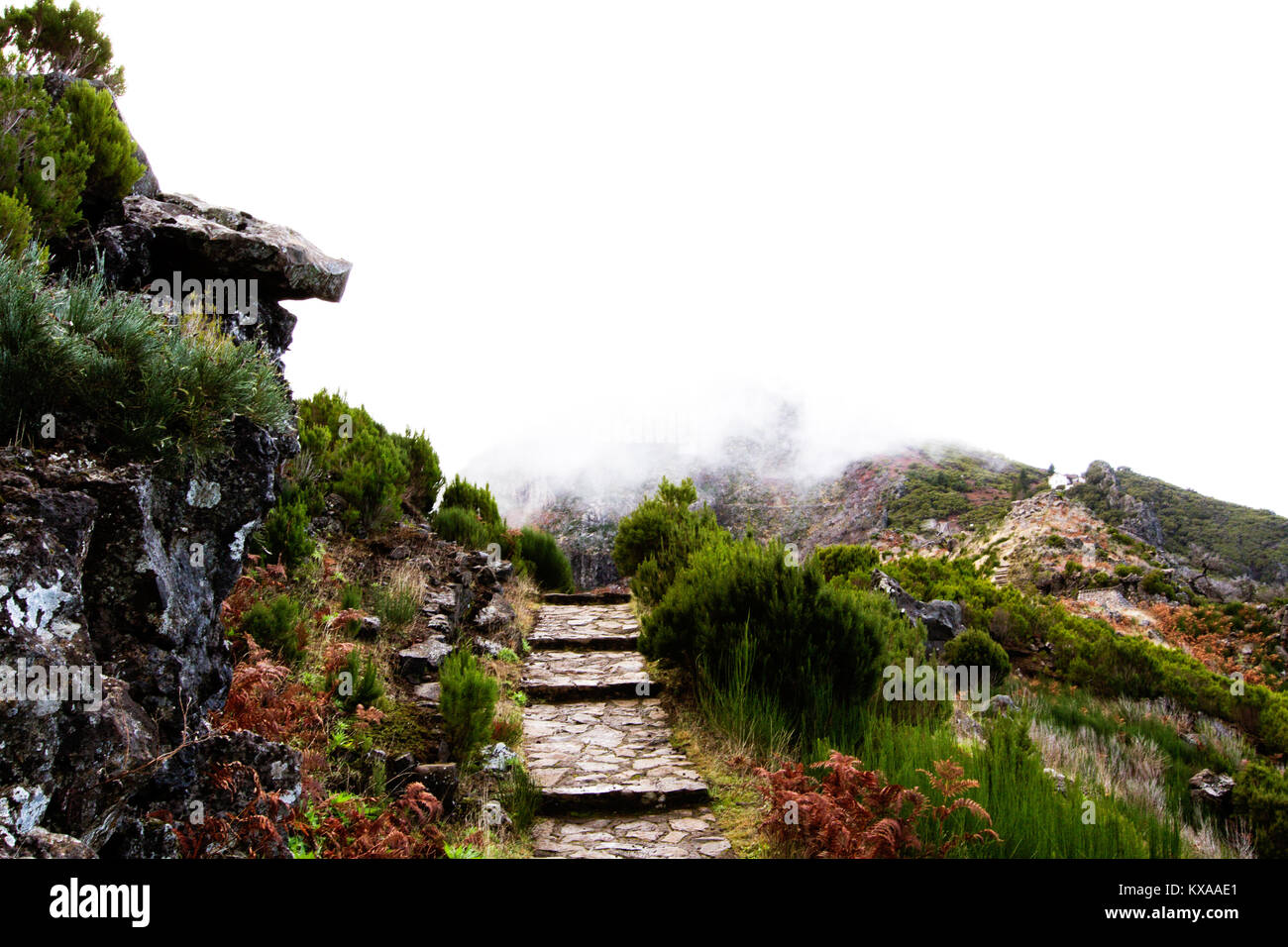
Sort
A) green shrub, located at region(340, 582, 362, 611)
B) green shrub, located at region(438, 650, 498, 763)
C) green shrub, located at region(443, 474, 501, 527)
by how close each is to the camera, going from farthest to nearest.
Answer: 1. green shrub, located at region(443, 474, 501, 527)
2. green shrub, located at region(340, 582, 362, 611)
3. green shrub, located at region(438, 650, 498, 763)

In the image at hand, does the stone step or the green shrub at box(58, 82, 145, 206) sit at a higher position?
the green shrub at box(58, 82, 145, 206)

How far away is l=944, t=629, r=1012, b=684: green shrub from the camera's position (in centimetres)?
1125

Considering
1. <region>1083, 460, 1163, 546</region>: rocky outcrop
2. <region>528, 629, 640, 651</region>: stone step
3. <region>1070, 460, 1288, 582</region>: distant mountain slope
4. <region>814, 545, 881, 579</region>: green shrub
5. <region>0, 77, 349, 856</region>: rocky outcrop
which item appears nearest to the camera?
<region>0, 77, 349, 856</region>: rocky outcrop

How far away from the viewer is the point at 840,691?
5.91 metres

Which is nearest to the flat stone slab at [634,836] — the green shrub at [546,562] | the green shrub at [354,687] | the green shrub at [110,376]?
the green shrub at [354,687]

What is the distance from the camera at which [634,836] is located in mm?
4625

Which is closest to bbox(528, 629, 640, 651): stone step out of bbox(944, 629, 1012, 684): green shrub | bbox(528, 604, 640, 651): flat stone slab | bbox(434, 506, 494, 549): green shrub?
bbox(528, 604, 640, 651): flat stone slab

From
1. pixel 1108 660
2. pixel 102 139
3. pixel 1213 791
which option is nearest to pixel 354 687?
pixel 102 139

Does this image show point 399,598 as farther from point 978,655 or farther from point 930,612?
point 930,612

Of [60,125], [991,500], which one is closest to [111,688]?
[60,125]

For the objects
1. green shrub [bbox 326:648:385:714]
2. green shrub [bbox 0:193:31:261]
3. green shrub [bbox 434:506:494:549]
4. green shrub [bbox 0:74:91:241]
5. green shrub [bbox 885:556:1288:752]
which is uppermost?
green shrub [bbox 0:74:91:241]

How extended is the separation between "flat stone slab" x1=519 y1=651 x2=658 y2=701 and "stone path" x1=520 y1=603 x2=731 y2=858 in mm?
11

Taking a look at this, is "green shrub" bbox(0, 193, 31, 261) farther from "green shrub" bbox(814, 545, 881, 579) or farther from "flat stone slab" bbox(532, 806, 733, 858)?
"green shrub" bbox(814, 545, 881, 579)
